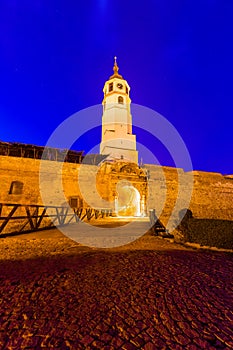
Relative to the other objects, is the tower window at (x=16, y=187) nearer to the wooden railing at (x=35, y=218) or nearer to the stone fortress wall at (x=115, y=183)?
the stone fortress wall at (x=115, y=183)

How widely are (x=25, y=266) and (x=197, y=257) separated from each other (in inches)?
132

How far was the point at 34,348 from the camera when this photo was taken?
4.53 ft

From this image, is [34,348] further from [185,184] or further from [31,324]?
[185,184]

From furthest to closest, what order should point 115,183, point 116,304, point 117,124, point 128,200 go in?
point 117,124 → point 128,200 → point 115,183 → point 116,304

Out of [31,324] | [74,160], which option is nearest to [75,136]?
[74,160]

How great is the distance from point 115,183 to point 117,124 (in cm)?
1189

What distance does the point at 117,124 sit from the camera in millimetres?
28703

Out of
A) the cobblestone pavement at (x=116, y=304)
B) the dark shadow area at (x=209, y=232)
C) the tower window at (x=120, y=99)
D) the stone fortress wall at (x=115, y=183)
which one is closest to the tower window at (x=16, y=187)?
the stone fortress wall at (x=115, y=183)

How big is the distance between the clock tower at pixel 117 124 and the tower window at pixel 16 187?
12976 millimetres

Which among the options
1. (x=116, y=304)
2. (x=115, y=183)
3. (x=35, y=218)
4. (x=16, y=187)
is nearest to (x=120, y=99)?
(x=115, y=183)

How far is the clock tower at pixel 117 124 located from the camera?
27.7 meters

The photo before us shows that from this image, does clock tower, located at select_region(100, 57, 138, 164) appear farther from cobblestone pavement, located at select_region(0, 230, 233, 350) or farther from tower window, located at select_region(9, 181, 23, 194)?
cobblestone pavement, located at select_region(0, 230, 233, 350)

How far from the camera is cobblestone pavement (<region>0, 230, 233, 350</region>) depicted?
148 cm

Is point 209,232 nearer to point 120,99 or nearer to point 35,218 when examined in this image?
point 35,218
